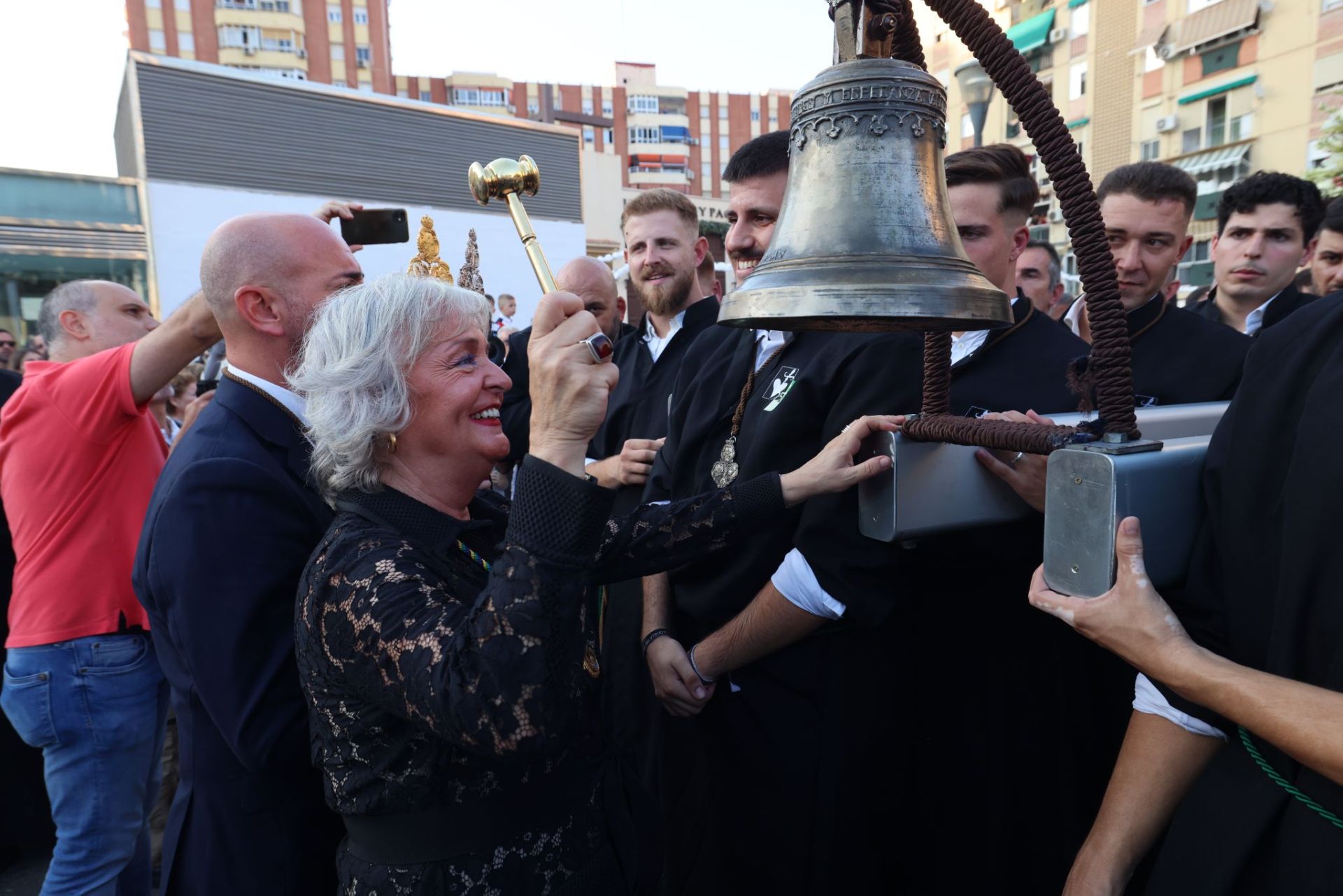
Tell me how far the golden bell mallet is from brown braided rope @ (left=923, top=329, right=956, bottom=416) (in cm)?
81

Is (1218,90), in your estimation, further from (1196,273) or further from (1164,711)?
(1164,711)

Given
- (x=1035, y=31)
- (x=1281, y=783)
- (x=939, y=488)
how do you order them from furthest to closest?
(x=1035, y=31) < (x=939, y=488) < (x=1281, y=783)

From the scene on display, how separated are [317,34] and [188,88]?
37.5 metres

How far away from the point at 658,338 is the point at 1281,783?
3.65m

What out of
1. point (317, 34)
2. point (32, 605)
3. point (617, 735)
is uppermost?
point (317, 34)

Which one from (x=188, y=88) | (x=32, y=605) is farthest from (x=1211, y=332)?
(x=188, y=88)

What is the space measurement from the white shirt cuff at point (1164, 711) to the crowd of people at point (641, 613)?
0.01m

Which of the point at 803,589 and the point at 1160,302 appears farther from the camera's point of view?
the point at 1160,302

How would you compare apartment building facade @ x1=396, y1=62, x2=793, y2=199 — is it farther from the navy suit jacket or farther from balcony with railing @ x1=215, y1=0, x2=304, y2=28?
the navy suit jacket

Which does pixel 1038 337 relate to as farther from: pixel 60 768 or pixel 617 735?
pixel 60 768

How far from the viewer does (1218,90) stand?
2423 centimetres

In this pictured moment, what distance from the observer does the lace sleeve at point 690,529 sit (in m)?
Result: 2.07

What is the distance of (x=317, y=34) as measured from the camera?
175ft

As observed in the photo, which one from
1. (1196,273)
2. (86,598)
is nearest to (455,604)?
(86,598)
